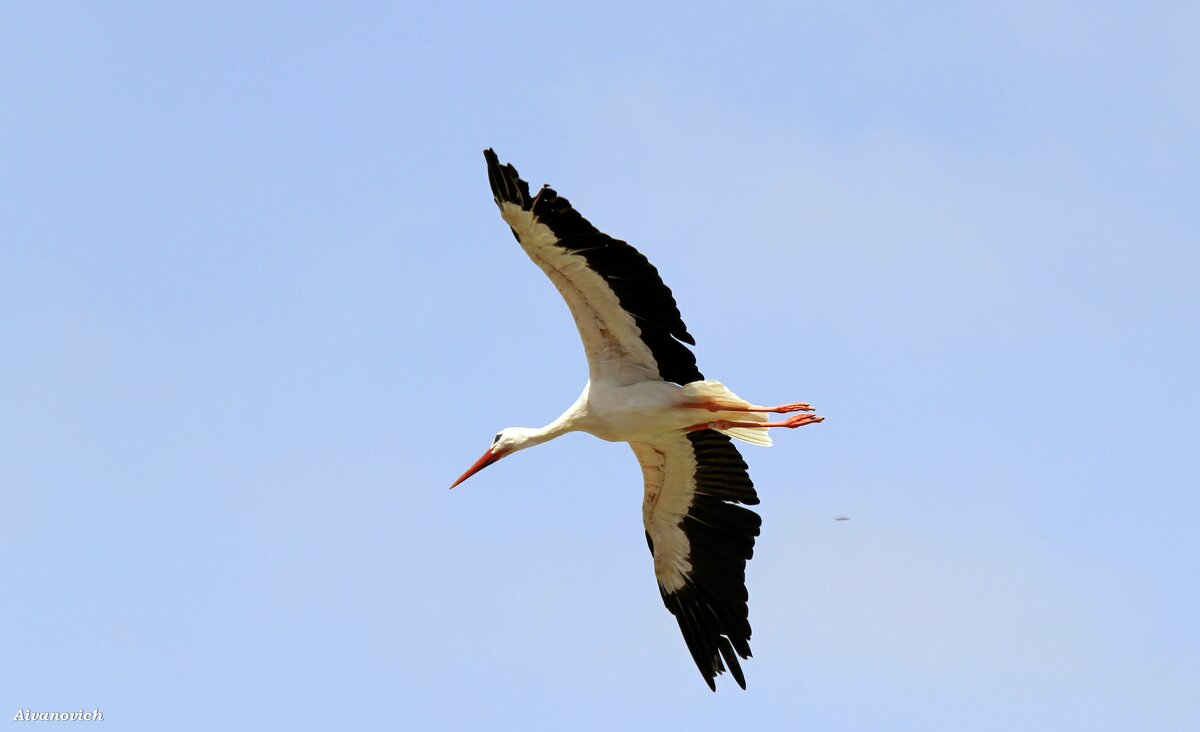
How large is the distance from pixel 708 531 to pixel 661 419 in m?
1.65

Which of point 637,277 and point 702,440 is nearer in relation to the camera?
point 637,277

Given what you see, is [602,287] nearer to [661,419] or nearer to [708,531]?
[661,419]

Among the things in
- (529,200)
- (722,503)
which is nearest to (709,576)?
(722,503)

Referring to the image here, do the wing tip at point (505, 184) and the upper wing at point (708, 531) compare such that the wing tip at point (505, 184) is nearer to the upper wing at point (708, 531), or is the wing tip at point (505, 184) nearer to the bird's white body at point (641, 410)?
the bird's white body at point (641, 410)

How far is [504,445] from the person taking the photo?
14.6 m

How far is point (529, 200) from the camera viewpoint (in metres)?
12.2

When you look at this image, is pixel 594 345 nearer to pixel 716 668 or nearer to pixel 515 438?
pixel 515 438

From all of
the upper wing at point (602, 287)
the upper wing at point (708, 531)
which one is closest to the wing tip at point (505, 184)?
the upper wing at point (602, 287)

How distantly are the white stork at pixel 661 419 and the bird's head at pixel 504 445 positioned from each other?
1 cm

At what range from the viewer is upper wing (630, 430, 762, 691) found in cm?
1457

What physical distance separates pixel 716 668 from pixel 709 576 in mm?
827

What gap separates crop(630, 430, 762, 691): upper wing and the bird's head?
952 mm

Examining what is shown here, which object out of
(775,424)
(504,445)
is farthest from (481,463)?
(775,424)

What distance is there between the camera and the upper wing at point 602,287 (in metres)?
12.2
